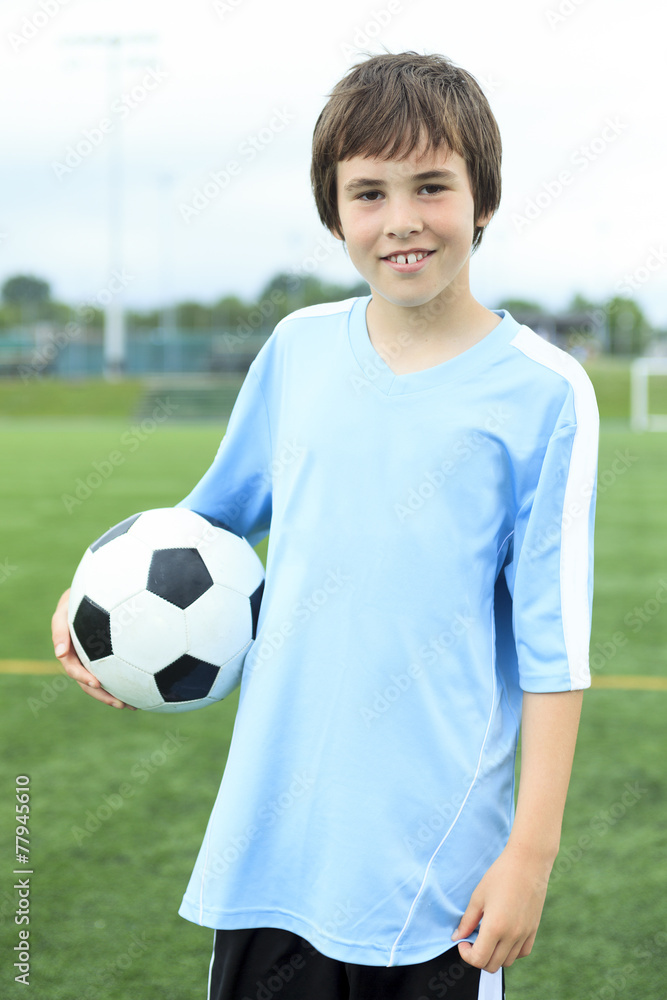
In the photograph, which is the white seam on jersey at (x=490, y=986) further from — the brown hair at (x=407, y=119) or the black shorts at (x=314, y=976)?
the brown hair at (x=407, y=119)

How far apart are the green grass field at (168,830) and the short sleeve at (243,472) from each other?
110 centimetres

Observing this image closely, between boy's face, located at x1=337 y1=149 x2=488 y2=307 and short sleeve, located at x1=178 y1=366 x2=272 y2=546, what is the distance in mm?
268

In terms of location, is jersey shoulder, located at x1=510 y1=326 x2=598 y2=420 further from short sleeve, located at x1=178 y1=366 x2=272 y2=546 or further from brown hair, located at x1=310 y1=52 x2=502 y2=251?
short sleeve, located at x1=178 y1=366 x2=272 y2=546

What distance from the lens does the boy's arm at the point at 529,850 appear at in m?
1.12

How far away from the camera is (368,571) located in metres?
1.21

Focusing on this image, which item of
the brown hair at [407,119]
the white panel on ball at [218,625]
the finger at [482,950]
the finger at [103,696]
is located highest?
the brown hair at [407,119]

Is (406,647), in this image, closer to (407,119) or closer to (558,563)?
(558,563)

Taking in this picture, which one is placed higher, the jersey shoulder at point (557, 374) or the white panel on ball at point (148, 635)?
the jersey shoulder at point (557, 374)

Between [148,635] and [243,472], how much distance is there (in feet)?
0.90

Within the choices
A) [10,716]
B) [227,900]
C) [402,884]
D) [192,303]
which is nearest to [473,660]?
[402,884]

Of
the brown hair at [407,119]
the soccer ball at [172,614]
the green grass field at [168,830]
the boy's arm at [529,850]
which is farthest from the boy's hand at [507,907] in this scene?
the green grass field at [168,830]

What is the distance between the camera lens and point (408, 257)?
3.93ft

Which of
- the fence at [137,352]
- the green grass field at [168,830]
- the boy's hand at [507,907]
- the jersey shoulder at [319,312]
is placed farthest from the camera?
the fence at [137,352]

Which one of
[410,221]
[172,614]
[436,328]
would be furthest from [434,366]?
[172,614]
